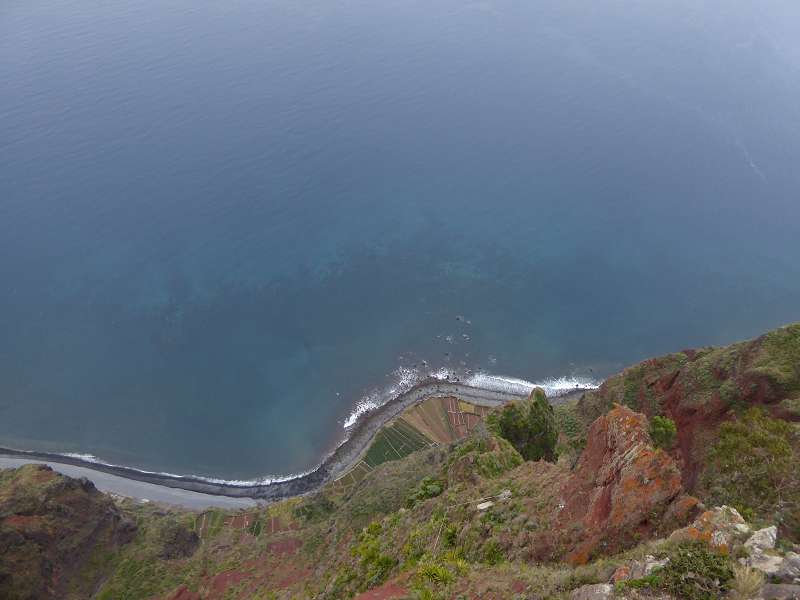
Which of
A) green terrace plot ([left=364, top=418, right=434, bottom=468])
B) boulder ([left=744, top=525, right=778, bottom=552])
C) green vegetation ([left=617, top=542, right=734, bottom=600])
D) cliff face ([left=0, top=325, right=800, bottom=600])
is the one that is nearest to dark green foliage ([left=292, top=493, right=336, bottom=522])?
cliff face ([left=0, top=325, right=800, bottom=600])

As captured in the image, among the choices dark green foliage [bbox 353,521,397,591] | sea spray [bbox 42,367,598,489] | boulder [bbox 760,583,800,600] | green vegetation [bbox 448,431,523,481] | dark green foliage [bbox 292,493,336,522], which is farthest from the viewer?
sea spray [bbox 42,367,598,489]

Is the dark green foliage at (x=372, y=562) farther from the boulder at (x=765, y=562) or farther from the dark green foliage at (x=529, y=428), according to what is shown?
the boulder at (x=765, y=562)

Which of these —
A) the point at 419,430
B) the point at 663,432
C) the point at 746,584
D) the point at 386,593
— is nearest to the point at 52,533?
the point at 419,430

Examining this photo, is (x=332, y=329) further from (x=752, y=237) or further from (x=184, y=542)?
(x=752, y=237)

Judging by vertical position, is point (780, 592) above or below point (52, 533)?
above

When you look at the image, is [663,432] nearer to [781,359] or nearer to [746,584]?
[781,359]

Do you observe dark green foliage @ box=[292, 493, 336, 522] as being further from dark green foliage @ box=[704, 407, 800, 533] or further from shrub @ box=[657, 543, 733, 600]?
shrub @ box=[657, 543, 733, 600]

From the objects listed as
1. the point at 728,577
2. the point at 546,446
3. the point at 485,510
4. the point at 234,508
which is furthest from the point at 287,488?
the point at 728,577
